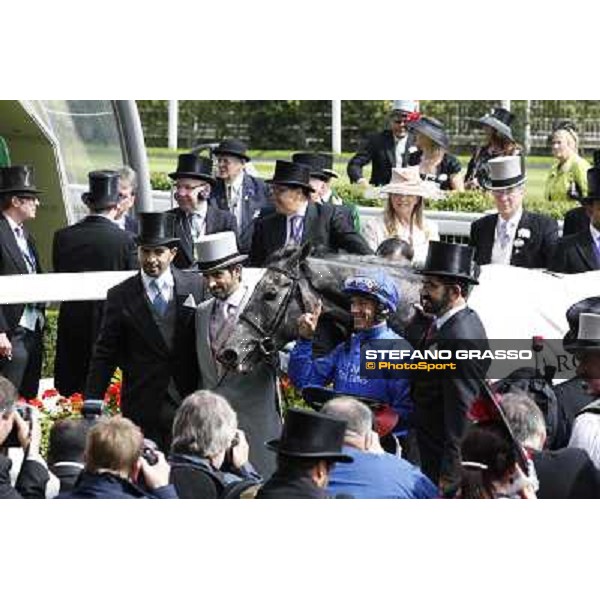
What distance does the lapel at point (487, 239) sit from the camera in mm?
11086

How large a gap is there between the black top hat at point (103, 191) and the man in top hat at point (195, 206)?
0.41 m

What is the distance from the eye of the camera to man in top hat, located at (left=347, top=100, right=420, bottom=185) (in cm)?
1477

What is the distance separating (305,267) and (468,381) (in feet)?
3.60

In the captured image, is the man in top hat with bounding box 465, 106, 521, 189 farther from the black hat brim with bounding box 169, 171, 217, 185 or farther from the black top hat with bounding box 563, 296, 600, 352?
the black top hat with bounding box 563, 296, 600, 352

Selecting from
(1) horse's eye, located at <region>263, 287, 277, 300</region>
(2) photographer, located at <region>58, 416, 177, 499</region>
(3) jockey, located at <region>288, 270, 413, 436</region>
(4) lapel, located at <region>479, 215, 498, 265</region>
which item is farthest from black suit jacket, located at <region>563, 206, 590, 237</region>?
(2) photographer, located at <region>58, 416, 177, 499</region>

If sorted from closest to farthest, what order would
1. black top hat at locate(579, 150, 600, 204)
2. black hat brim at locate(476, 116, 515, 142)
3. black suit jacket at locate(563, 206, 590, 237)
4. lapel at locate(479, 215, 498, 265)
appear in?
black top hat at locate(579, 150, 600, 204)
black suit jacket at locate(563, 206, 590, 237)
lapel at locate(479, 215, 498, 265)
black hat brim at locate(476, 116, 515, 142)

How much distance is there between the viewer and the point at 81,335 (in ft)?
37.0

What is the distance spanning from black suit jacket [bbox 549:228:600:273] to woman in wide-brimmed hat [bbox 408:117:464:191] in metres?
2.83

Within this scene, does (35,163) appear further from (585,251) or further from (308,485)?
(308,485)

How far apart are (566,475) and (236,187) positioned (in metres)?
5.82

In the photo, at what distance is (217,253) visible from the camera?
9773 mm

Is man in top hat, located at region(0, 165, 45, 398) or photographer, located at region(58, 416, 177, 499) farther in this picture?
man in top hat, located at region(0, 165, 45, 398)

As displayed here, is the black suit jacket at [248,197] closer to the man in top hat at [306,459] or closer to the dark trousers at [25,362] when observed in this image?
the dark trousers at [25,362]
